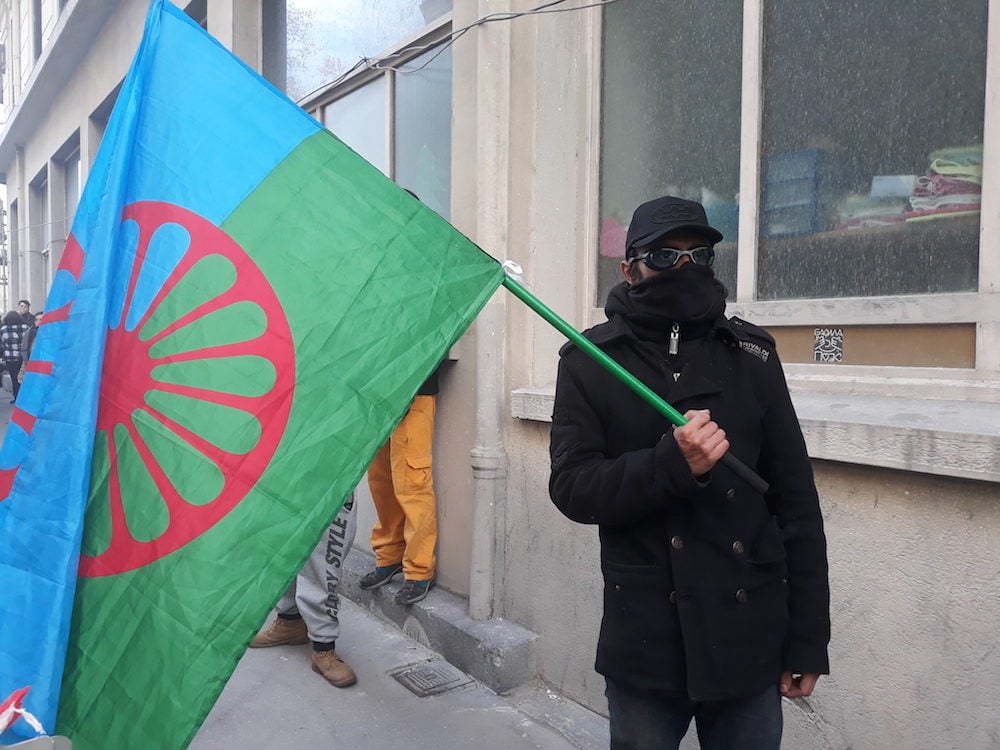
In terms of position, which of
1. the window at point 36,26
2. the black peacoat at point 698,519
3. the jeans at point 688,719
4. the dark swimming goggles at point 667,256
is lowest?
the jeans at point 688,719

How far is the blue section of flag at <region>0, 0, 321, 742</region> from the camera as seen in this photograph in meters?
1.70

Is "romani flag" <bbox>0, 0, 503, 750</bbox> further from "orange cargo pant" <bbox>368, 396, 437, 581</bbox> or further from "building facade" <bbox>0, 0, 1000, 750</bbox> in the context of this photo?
"orange cargo pant" <bbox>368, 396, 437, 581</bbox>

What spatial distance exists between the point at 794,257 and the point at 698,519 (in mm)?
1803

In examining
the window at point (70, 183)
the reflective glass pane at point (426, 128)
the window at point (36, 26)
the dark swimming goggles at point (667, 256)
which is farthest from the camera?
the window at point (36, 26)

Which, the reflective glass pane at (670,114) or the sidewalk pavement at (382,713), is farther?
the reflective glass pane at (670,114)

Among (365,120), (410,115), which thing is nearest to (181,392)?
(410,115)

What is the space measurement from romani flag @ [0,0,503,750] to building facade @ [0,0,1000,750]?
1581 mm

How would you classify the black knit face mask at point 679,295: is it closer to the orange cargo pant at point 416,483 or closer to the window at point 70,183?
the orange cargo pant at point 416,483

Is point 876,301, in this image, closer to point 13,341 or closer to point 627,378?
point 627,378

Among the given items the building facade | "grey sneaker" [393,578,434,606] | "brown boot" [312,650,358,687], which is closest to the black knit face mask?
the building facade

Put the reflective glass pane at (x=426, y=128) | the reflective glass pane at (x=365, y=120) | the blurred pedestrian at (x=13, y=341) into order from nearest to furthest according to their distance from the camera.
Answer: the reflective glass pane at (x=426, y=128), the reflective glass pane at (x=365, y=120), the blurred pedestrian at (x=13, y=341)

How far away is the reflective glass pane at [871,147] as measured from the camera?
2723 millimetres

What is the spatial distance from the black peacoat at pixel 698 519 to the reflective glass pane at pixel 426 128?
3.25 metres

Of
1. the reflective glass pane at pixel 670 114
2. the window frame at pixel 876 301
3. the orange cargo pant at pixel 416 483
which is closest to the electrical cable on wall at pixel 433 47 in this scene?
the reflective glass pane at pixel 670 114
